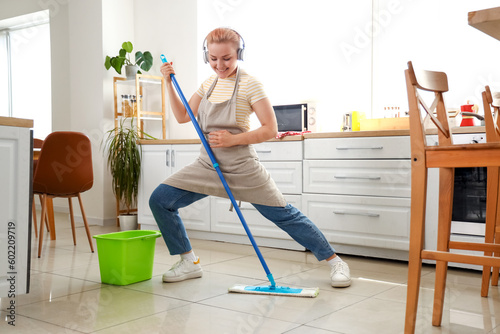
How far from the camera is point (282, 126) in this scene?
4.12 m

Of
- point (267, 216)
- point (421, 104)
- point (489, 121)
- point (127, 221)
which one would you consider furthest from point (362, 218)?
point (127, 221)

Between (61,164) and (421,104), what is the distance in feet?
7.94

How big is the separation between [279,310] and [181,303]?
1.43 feet

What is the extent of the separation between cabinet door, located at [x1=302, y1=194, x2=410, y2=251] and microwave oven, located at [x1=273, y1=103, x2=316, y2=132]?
0.69m

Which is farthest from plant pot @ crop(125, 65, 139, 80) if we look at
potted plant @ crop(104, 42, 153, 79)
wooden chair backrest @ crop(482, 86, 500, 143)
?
wooden chair backrest @ crop(482, 86, 500, 143)

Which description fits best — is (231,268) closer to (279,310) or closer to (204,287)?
(204,287)

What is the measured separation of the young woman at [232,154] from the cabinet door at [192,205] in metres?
1.43

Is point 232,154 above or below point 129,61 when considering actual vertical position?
below

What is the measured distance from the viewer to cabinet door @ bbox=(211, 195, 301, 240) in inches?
145

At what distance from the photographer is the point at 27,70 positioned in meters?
6.68

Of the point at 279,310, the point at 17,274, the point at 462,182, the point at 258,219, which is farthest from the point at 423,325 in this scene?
the point at 258,219

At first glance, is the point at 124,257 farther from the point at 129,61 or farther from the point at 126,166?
the point at 129,61

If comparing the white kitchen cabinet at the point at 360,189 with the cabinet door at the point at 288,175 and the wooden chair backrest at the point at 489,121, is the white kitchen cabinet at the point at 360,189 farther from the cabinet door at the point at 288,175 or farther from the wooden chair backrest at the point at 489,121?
the wooden chair backrest at the point at 489,121

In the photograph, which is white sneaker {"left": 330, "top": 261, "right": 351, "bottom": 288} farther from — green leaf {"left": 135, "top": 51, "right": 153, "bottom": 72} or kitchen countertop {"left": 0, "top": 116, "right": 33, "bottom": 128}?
green leaf {"left": 135, "top": 51, "right": 153, "bottom": 72}
